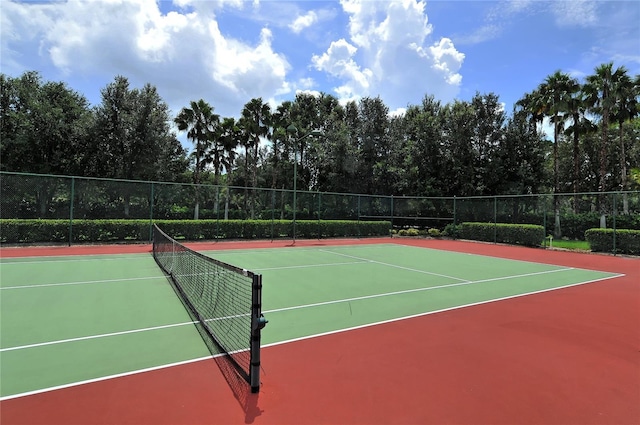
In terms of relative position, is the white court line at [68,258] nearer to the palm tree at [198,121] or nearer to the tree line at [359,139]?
the tree line at [359,139]

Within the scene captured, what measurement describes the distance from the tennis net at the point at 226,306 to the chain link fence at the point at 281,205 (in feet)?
31.2

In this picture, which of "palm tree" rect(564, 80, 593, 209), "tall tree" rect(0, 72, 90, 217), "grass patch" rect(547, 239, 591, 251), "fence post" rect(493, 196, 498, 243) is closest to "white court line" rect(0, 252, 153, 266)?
"tall tree" rect(0, 72, 90, 217)

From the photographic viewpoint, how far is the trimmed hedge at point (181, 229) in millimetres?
14453

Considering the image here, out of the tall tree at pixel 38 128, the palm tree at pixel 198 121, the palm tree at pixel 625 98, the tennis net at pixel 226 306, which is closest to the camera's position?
the tennis net at pixel 226 306

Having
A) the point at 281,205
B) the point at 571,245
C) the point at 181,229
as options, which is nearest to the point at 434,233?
the point at 571,245

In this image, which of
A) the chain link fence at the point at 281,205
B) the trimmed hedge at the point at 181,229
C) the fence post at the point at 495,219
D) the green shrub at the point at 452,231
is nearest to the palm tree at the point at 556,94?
the chain link fence at the point at 281,205

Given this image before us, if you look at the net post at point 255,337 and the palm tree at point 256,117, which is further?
the palm tree at point 256,117

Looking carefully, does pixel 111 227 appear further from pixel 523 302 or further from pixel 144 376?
pixel 523 302

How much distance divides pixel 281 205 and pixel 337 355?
1760 centimetres

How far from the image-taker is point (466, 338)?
15.8 feet

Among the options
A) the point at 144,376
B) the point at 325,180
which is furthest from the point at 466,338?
the point at 325,180

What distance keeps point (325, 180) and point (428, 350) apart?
30.8 m

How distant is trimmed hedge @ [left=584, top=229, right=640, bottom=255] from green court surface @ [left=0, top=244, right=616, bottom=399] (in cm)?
670

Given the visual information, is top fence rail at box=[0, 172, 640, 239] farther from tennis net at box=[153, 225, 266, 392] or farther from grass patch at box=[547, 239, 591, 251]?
tennis net at box=[153, 225, 266, 392]
